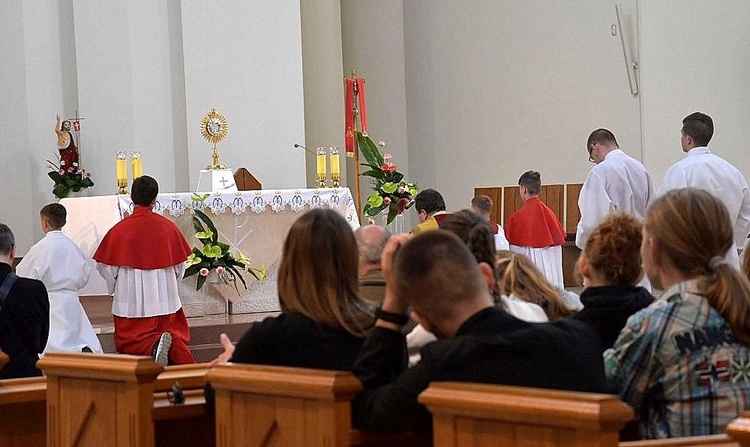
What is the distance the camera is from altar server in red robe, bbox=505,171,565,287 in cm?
1066

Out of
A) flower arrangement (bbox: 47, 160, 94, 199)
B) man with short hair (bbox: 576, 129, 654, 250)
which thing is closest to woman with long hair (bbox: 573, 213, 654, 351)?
man with short hair (bbox: 576, 129, 654, 250)

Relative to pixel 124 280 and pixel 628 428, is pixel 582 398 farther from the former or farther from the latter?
pixel 124 280

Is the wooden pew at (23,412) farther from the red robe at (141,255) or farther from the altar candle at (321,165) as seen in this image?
the altar candle at (321,165)

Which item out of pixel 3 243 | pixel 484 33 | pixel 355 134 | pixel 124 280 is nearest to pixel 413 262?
pixel 3 243

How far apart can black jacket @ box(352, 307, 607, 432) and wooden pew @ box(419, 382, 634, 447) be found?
12cm

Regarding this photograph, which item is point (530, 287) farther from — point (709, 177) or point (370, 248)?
point (709, 177)

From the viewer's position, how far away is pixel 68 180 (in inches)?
454

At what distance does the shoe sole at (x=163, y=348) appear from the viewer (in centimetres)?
702

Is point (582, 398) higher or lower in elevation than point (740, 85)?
lower

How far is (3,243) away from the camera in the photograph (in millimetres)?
6297

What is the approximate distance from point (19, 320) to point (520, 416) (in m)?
4.18

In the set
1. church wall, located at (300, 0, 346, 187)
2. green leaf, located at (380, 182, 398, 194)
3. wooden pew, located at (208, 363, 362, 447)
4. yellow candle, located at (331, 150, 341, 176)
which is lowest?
wooden pew, located at (208, 363, 362, 447)

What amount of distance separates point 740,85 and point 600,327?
9.27m

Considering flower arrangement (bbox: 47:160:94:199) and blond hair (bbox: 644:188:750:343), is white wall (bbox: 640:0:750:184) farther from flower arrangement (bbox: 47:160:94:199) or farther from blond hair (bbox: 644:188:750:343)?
blond hair (bbox: 644:188:750:343)
